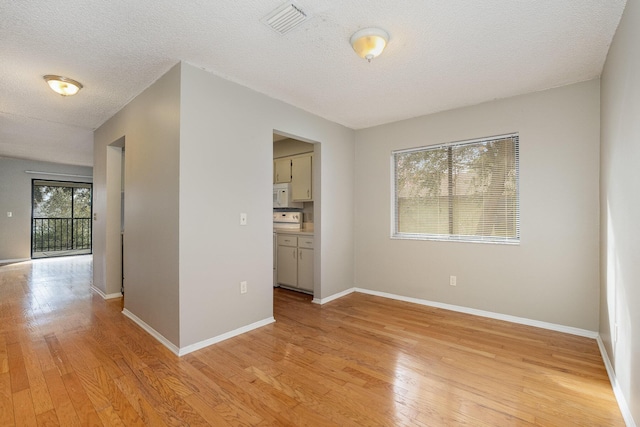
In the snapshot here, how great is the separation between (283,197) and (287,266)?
112 centimetres

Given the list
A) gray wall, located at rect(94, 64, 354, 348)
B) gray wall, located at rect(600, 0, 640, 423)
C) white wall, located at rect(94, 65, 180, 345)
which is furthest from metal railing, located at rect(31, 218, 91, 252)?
gray wall, located at rect(600, 0, 640, 423)

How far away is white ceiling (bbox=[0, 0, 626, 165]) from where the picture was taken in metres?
1.85

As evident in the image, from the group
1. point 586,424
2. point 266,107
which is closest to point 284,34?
point 266,107

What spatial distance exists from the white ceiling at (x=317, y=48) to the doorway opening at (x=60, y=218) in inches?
204

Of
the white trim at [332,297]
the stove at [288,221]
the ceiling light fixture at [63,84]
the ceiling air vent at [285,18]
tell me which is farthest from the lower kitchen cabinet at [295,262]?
the ceiling light fixture at [63,84]

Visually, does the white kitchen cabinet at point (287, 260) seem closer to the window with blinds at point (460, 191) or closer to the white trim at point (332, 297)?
the white trim at point (332, 297)

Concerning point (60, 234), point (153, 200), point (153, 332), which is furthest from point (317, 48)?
point (60, 234)

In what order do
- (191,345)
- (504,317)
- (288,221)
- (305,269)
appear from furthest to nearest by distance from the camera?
1. (288,221)
2. (305,269)
3. (504,317)
4. (191,345)

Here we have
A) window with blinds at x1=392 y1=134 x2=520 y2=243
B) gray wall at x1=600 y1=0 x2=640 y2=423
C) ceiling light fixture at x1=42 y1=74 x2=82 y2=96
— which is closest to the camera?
gray wall at x1=600 y1=0 x2=640 y2=423

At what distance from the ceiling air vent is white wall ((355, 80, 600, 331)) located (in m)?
2.38

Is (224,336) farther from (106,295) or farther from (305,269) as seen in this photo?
(106,295)

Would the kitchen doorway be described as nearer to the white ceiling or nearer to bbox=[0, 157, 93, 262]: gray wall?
the white ceiling

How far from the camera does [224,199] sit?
2.79 meters

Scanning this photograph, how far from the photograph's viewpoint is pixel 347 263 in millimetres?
4379
